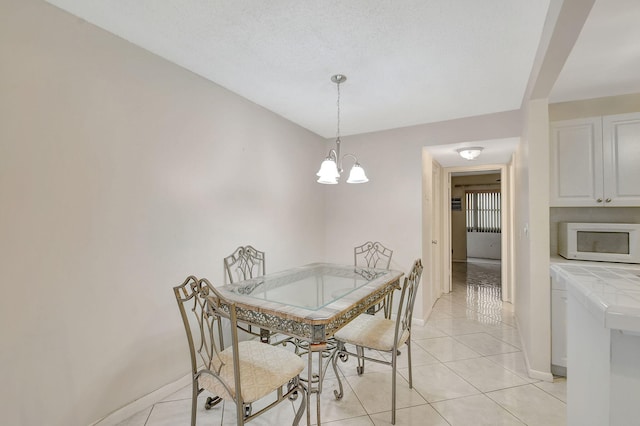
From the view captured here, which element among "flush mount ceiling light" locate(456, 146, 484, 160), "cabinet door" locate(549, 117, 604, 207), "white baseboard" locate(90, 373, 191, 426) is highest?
"flush mount ceiling light" locate(456, 146, 484, 160)

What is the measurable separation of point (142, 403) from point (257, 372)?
102cm

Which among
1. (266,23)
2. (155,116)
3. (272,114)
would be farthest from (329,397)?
(272,114)

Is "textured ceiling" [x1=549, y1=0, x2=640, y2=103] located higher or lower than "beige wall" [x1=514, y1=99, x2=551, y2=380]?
higher

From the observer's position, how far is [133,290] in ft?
6.02

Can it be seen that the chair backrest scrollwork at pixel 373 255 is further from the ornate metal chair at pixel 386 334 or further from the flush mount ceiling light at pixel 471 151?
the flush mount ceiling light at pixel 471 151

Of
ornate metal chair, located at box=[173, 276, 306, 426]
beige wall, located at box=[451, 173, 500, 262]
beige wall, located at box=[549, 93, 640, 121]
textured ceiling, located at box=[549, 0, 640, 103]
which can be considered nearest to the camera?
ornate metal chair, located at box=[173, 276, 306, 426]

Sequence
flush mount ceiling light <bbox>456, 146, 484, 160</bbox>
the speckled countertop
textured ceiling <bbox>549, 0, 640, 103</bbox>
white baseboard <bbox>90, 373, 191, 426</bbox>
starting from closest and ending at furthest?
the speckled countertop < textured ceiling <bbox>549, 0, 640, 103</bbox> < white baseboard <bbox>90, 373, 191, 426</bbox> < flush mount ceiling light <bbox>456, 146, 484, 160</bbox>

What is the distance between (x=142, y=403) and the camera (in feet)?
6.08

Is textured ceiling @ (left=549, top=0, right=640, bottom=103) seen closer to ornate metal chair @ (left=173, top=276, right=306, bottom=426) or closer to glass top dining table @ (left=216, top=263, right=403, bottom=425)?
glass top dining table @ (left=216, top=263, right=403, bottom=425)

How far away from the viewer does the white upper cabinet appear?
225cm

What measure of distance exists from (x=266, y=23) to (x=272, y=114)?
1.45 metres

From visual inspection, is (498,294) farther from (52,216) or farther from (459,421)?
(52,216)

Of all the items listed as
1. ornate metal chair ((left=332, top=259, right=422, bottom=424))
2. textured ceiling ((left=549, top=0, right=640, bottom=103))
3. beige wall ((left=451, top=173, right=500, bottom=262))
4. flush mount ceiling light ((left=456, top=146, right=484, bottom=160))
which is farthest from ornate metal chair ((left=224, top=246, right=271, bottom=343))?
beige wall ((left=451, top=173, right=500, bottom=262))

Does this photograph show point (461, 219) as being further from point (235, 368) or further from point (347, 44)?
point (235, 368)
